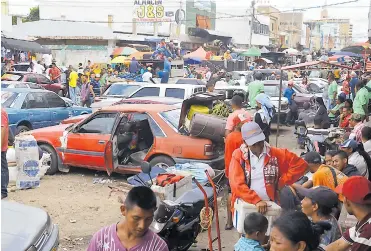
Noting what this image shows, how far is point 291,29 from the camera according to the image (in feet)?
314

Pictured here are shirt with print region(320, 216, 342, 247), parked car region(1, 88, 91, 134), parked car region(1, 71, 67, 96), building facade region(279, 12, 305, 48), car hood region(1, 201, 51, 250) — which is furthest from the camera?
building facade region(279, 12, 305, 48)

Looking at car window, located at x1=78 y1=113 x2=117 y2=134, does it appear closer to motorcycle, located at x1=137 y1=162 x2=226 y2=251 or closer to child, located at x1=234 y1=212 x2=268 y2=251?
motorcycle, located at x1=137 y1=162 x2=226 y2=251

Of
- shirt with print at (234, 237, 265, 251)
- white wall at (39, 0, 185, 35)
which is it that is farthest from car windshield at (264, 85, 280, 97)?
white wall at (39, 0, 185, 35)

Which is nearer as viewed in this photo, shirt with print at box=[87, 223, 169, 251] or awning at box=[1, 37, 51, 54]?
shirt with print at box=[87, 223, 169, 251]

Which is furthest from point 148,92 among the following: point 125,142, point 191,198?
point 191,198

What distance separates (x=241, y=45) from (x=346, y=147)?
193ft

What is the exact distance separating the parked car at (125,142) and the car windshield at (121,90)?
6.70m

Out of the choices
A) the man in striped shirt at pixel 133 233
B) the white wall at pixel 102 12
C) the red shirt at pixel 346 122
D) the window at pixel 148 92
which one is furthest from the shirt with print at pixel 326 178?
the white wall at pixel 102 12

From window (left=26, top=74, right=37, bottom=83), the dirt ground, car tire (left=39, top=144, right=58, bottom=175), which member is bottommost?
the dirt ground

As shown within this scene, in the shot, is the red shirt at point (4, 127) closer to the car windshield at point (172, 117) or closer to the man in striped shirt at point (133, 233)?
the car windshield at point (172, 117)

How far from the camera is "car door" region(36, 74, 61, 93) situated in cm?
2053

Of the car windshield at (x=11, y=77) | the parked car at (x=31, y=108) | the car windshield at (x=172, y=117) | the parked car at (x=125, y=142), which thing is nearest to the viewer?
the parked car at (x=125, y=142)

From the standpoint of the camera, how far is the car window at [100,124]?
8.88 meters

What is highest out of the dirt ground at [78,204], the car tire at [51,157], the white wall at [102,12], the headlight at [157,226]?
the white wall at [102,12]
